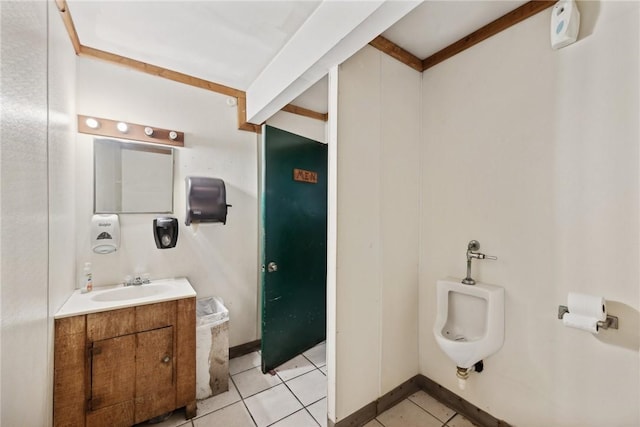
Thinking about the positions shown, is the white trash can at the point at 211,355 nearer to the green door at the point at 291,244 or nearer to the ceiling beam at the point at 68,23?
the green door at the point at 291,244

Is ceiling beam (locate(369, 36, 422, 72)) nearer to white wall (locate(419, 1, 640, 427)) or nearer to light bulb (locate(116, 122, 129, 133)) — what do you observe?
white wall (locate(419, 1, 640, 427))

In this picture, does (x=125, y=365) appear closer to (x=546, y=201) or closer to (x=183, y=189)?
(x=183, y=189)

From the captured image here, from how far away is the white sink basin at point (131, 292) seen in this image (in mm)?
1721

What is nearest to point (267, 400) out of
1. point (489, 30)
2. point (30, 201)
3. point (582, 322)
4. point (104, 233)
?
point (104, 233)

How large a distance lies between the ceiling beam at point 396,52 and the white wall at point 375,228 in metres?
Answer: 0.04

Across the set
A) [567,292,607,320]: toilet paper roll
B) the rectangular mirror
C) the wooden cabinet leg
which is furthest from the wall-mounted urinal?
the rectangular mirror

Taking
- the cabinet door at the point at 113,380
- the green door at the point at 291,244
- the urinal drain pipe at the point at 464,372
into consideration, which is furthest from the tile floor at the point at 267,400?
the urinal drain pipe at the point at 464,372

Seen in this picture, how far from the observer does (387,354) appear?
5.80 ft

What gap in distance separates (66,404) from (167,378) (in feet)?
1.51

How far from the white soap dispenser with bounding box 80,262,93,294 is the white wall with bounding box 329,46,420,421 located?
1.72 m

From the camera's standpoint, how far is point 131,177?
1974mm

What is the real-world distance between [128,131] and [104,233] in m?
0.79

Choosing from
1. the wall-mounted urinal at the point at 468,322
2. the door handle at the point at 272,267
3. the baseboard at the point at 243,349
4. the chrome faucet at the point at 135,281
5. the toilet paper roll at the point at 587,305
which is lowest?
the baseboard at the point at 243,349

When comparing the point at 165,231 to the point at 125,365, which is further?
the point at 165,231
